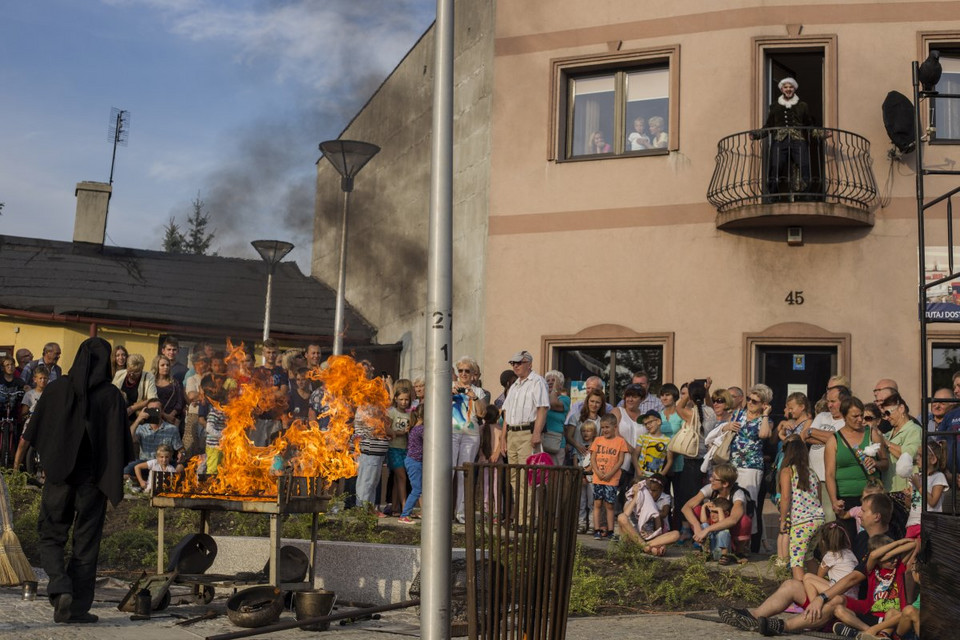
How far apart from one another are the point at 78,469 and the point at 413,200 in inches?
538

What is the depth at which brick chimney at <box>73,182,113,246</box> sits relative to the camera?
27047mm

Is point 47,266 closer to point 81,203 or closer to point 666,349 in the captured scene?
point 81,203

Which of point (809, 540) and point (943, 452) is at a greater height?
point (943, 452)

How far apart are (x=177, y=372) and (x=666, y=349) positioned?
6.89m

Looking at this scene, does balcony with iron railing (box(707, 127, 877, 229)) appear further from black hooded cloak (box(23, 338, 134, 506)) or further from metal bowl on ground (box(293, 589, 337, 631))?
black hooded cloak (box(23, 338, 134, 506))

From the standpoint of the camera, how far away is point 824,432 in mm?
11250

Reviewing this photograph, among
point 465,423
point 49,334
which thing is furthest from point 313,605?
point 49,334

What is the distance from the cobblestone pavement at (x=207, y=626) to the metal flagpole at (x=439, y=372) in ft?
5.63

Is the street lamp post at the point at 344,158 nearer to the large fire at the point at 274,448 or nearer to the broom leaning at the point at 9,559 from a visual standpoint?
the large fire at the point at 274,448

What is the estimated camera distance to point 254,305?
85.6ft

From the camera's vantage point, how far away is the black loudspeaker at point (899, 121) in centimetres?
1641

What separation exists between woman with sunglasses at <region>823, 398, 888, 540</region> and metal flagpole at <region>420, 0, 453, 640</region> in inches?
195

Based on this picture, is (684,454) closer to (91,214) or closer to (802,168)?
A: (802,168)

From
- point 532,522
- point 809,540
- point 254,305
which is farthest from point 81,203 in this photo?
point 532,522
